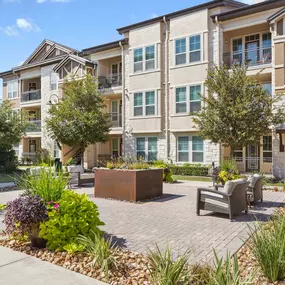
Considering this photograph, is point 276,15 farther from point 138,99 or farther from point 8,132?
point 8,132

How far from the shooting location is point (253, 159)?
2109 centimetres

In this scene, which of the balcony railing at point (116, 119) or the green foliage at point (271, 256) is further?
the balcony railing at point (116, 119)

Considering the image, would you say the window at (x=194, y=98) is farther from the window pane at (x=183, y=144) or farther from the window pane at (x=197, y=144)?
the window pane at (x=183, y=144)

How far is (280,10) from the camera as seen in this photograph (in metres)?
17.5

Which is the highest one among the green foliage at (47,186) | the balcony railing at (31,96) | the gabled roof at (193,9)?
the gabled roof at (193,9)

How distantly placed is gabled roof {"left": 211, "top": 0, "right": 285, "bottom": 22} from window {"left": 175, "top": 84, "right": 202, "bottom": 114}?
4673 mm

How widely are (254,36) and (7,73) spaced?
28093mm

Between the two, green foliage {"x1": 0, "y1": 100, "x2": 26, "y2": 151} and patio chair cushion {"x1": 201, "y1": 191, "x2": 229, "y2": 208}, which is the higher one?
green foliage {"x1": 0, "y1": 100, "x2": 26, "y2": 151}

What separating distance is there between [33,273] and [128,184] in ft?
20.7

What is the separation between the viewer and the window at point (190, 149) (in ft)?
69.4

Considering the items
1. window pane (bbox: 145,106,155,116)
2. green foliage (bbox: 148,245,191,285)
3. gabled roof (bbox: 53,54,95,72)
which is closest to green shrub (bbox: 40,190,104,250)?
green foliage (bbox: 148,245,191,285)

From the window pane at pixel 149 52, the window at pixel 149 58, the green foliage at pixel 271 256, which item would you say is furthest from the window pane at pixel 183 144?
the green foliage at pixel 271 256

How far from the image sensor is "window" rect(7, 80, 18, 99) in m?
35.0

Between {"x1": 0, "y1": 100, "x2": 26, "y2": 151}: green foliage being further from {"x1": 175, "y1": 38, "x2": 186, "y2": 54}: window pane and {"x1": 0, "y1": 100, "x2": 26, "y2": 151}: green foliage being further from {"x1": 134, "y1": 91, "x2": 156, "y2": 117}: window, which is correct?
{"x1": 175, "y1": 38, "x2": 186, "y2": 54}: window pane
